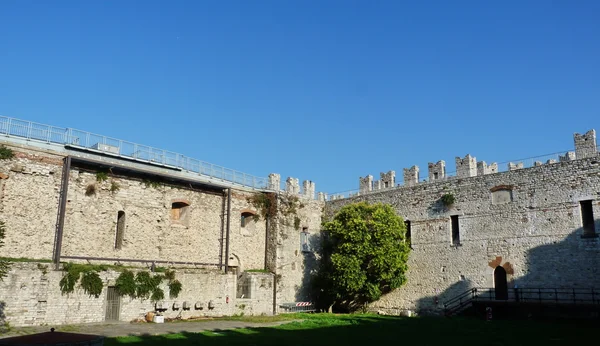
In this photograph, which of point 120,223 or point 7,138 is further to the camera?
point 120,223

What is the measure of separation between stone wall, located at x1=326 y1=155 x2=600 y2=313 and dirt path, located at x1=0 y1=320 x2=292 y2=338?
30.0 feet

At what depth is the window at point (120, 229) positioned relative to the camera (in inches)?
836

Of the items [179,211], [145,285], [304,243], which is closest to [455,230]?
[304,243]

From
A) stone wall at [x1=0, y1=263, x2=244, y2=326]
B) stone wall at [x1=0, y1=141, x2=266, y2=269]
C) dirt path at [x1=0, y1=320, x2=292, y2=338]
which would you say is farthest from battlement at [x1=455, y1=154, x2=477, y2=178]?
stone wall at [x1=0, y1=263, x2=244, y2=326]

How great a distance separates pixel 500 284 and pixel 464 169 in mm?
5389

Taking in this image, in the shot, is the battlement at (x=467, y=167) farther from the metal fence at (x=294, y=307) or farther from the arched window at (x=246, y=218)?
the arched window at (x=246, y=218)

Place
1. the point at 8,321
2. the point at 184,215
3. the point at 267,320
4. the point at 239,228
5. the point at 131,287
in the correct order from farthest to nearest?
1. the point at 239,228
2. the point at 184,215
3. the point at 267,320
4. the point at 131,287
5. the point at 8,321

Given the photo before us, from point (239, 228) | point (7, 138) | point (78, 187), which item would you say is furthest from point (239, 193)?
→ point (7, 138)

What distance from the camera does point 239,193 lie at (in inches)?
1022

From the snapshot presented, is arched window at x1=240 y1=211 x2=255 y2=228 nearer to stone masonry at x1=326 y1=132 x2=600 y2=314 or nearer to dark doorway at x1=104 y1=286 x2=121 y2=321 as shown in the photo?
stone masonry at x1=326 y1=132 x2=600 y2=314

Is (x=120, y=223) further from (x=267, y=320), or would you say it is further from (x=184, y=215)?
(x=267, y=320)

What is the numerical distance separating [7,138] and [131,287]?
284 inches

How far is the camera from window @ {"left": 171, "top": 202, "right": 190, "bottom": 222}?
77.8 ft

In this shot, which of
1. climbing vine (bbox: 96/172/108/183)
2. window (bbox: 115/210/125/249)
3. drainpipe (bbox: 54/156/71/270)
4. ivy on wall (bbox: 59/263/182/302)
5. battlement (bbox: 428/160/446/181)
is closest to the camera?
ivy on wall (bbox: 59/263/182/302)
